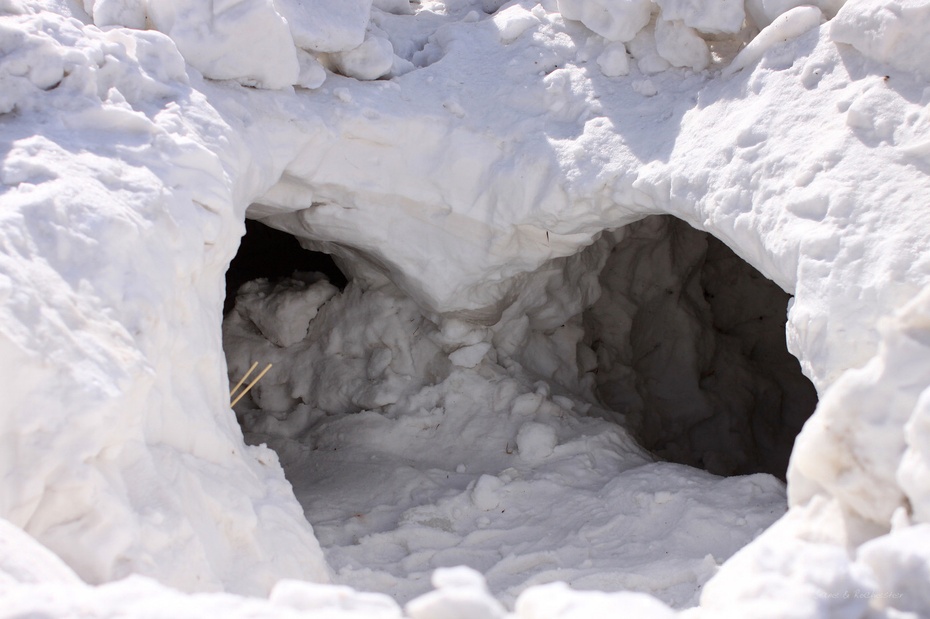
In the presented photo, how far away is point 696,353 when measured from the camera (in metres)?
5.08

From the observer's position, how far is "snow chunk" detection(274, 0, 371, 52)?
320cm

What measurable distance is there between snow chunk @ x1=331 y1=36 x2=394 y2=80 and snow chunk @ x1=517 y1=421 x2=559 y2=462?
158 cm

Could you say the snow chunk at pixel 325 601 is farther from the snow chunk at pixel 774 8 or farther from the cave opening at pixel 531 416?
the snow chunk at pixel 774 8

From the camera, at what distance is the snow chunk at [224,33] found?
302cm

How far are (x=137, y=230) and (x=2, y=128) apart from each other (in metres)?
0.50

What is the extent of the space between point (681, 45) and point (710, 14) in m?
0.17

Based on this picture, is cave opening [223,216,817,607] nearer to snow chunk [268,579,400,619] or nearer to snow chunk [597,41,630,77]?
snow chunk [597,41,630,77]

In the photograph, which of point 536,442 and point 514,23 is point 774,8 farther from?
point 536,442

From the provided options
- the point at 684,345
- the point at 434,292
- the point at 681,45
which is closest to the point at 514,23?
the point at 681,45

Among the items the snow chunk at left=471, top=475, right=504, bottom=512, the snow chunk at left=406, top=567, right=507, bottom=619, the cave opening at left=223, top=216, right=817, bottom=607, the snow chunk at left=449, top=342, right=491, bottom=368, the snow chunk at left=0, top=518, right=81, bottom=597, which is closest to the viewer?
the snow chunk at left=406, top=567, right=507, bottom=619

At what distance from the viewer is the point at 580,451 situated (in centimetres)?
386

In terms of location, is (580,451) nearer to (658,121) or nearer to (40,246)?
(658,121)

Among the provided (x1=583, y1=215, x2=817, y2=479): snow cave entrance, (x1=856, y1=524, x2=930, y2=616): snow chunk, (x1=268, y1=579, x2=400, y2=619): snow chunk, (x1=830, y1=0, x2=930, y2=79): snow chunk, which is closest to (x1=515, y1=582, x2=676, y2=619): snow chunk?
(x1=268, y1=579, x2=400, y2=619): snow chunk

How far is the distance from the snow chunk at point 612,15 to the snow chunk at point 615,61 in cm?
3
